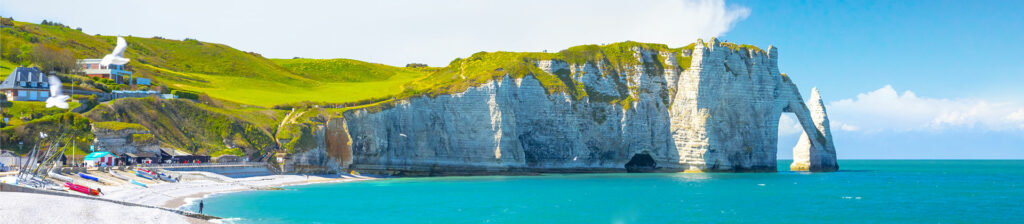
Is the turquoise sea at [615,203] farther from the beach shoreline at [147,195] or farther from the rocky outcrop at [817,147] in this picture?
the rocky outcrop at [817,147]

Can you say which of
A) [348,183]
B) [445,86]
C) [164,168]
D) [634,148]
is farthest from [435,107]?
[164,168]

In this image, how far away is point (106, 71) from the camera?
326 ft

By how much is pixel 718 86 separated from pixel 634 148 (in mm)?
15670

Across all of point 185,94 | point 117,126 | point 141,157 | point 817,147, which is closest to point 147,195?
point 141,157

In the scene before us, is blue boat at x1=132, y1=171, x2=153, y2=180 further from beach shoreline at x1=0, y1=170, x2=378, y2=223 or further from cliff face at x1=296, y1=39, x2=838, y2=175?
cliff face at x1=296, y1=39, x2=838, y2=175

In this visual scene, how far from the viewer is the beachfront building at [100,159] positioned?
6744cm

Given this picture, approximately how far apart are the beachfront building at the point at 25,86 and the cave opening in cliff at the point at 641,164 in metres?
76.2

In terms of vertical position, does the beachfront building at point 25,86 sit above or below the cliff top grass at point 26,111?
above

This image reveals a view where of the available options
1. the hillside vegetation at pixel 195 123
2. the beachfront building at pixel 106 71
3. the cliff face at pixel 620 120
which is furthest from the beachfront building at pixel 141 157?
the cliff face at pixel 620 120

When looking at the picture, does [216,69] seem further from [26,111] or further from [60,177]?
[60,177]

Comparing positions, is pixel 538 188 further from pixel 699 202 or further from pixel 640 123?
pixel 640 123

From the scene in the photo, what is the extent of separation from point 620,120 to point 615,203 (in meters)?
52.7

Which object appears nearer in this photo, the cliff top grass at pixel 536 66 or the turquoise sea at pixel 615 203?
the turquoise sea at pixel 615 203

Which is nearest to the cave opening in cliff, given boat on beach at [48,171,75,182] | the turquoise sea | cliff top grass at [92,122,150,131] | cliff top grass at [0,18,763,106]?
cliff top grass at [0,18,763,106]
